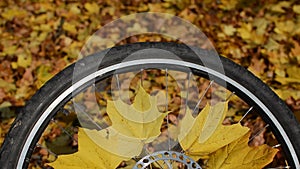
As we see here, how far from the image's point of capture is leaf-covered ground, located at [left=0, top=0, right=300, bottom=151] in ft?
11.3

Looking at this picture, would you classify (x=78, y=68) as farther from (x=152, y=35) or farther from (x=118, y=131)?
(x=152, y=35)

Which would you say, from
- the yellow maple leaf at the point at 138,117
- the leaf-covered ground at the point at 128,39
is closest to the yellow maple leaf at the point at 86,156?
the yellow maple leaf at the point at 138,117

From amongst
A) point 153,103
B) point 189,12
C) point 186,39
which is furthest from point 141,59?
point 189,12

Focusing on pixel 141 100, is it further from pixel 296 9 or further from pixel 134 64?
pixel 296 9

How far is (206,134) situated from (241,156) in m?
0.17

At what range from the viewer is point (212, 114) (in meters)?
2.35

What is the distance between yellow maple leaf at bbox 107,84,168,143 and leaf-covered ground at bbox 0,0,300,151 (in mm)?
1045

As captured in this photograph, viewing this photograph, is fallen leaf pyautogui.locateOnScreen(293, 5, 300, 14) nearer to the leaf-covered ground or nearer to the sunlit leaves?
the leaf-covered ground

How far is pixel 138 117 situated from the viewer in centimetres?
229

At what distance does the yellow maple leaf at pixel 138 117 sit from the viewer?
2279mm

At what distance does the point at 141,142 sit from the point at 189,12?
6.69 feet

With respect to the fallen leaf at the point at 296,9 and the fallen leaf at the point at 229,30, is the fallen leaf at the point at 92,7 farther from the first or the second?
the fallen leaf at the point at 296,9

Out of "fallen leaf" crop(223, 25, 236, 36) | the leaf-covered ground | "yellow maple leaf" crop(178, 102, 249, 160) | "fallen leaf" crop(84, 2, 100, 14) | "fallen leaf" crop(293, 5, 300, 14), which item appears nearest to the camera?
"yellow maple leaf" crop(178, 102, 249, 160)

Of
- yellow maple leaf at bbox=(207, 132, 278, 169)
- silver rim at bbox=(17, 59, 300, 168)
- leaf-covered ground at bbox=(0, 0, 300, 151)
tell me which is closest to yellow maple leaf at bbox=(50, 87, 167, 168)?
silver rim at bbox=(17, 59, 300, 168)
